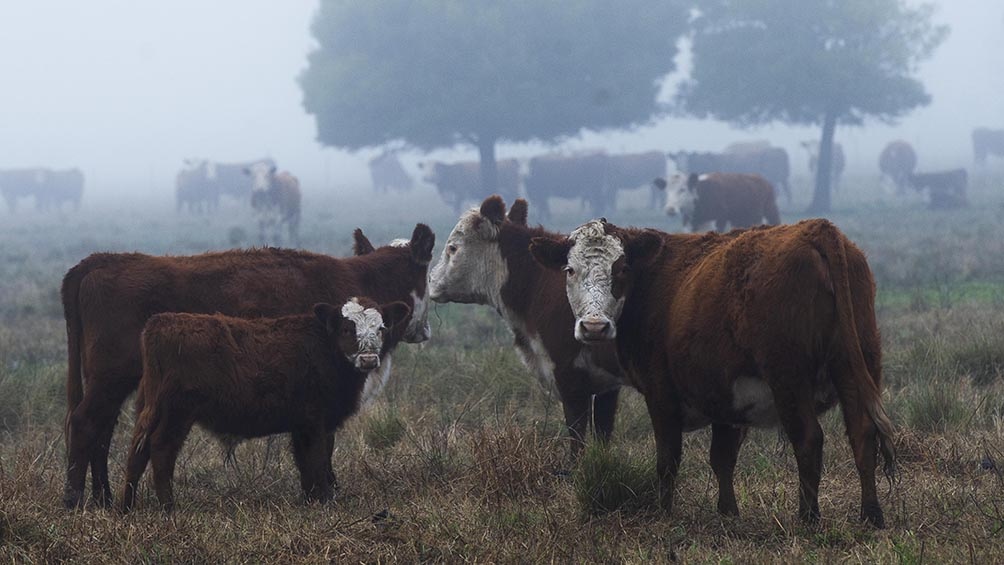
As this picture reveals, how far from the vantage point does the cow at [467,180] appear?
4244 centimetres

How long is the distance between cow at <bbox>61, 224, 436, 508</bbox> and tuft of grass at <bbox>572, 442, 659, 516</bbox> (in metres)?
1.85

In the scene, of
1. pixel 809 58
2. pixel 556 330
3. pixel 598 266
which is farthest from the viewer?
pixel 809 58

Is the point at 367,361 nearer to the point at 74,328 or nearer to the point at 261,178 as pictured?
the point at 74,328

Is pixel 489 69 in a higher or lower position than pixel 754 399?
higher

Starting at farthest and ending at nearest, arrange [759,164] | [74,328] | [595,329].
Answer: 1. [759,164]
2. [74,328]
3. [595,329]

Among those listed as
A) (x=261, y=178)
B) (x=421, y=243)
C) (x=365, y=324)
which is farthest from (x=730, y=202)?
(x=365, y=324)

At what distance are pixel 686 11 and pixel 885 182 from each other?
51.7 feet

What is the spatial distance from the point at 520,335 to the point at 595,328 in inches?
79.4

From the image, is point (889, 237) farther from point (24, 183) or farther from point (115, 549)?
point (24, 183)

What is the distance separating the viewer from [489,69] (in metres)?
38.2

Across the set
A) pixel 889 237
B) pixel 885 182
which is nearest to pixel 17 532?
pixel 889 237

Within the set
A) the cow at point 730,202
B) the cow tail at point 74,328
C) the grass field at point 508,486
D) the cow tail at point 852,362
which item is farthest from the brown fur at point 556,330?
the cow at point 730,202

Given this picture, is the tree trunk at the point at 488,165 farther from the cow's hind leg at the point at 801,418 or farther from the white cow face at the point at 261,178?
the cow's hind leg at the point at 801,418

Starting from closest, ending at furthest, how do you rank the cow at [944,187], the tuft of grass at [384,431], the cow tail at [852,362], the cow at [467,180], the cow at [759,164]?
1. the cow tail at [852,362]
2. the tuft of grass at [384,431]
3. the cow at [944,187]
4. the cow at [759,164]
5. the cow at [467,180]
